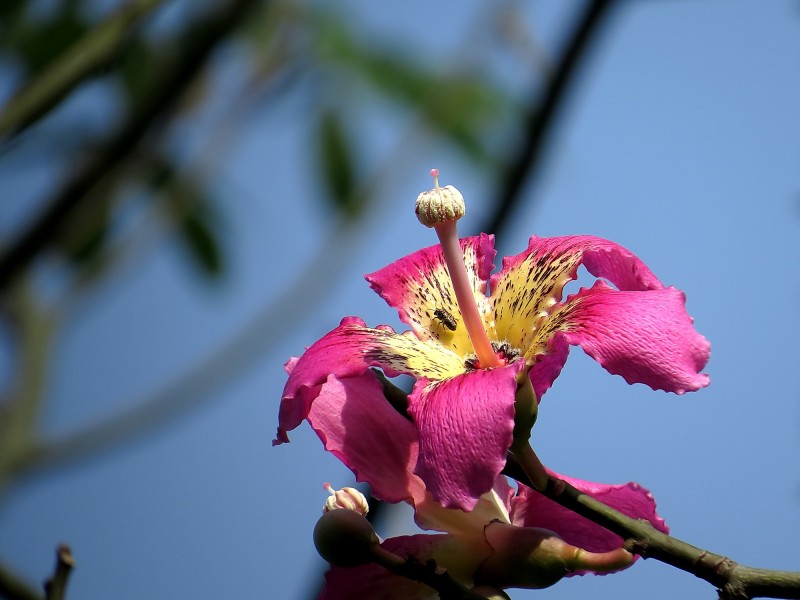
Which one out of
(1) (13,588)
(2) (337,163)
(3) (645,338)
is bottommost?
(1) (13,588)

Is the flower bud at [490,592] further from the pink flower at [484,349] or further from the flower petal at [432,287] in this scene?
the flower petal at [432,287]

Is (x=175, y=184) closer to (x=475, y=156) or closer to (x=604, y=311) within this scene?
(x=475, y=156)

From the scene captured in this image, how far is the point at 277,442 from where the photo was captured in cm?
84

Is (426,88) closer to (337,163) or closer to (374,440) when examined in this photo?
(337,163)

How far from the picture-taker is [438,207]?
3.06 feet

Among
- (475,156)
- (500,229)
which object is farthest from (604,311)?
(475,156)

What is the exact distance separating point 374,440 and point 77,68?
31.2 inches

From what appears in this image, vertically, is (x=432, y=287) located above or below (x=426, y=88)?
below

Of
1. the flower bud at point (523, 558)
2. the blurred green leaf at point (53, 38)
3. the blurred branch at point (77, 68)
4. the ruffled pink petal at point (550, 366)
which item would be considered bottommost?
the flower bud at point (523, 558)

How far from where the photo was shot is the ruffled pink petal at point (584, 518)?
0.88m

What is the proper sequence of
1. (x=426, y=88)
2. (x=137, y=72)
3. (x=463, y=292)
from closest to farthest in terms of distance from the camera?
(x=463, y=292) → (x=137, y=72) → (x=426, y=88)

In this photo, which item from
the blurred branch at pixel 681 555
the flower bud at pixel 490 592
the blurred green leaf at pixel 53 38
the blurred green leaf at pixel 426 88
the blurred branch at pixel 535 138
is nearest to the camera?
the blurred branch at pixel 681 555

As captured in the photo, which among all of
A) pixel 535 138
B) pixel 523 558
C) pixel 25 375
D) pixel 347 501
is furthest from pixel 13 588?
pixel 25 375

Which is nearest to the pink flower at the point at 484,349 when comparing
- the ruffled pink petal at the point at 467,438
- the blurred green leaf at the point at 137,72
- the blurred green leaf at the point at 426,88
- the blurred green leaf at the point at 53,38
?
the ruffled pink petal at the point at 467,438
